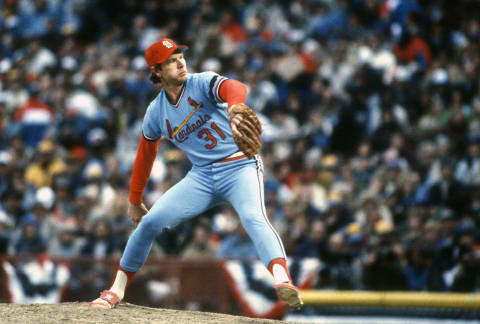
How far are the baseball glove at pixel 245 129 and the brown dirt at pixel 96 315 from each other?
52.2 inches

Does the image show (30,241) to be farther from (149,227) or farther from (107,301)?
(149,227)

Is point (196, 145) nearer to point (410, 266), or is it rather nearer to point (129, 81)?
point (410, 266)

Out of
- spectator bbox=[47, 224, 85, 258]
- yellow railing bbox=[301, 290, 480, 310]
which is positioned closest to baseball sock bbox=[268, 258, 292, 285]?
yellow railing bbox=[301, 290, 480, 310]

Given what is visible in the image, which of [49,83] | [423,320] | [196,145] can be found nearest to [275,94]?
[49,83]

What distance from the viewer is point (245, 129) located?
4648mm

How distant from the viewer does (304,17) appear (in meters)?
13.4

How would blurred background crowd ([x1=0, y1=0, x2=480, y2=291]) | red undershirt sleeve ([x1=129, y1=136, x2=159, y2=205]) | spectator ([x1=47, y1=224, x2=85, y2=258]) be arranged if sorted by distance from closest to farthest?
red undershirt sleeve ([x1=129, y1=136, x2=159, y2=205]) → blurred background crowd ([x1=0, y1=0, x2=480, y2=291]) → spectator ([x1=47, y1=224, x2=85, y2=258])

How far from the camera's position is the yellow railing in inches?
283

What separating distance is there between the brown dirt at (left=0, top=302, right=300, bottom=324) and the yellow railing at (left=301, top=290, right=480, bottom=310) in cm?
242

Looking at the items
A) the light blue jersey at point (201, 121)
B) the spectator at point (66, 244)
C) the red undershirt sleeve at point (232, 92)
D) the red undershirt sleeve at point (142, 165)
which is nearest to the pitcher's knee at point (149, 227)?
the red undershirt sleeve at point (142, 165)

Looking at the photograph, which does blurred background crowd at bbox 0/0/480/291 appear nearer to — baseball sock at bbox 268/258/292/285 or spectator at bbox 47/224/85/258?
spectator at bbox 47/224/85/258

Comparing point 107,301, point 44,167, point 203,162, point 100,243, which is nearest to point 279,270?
point 203,162

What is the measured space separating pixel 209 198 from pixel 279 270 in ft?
2.73

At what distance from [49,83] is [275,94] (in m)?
4.19
